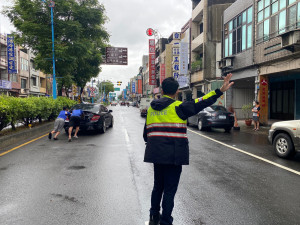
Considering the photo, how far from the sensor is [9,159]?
7.22 metres

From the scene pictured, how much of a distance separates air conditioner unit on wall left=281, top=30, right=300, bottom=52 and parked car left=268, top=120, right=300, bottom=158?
7587 millimetres

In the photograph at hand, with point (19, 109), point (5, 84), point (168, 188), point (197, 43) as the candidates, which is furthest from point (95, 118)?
point (5, 84)

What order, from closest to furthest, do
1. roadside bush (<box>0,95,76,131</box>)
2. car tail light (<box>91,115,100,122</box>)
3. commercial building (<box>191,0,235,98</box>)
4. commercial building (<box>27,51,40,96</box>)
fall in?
roadside bush (<box>0,95,76,131</box>), car tail light (<box>91,115,100,122</box>), commercial building (<box>191,0,235,98</box>), commercial building (<box>27,51,40,96</box>)

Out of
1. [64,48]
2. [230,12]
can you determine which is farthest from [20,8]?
[230,12]

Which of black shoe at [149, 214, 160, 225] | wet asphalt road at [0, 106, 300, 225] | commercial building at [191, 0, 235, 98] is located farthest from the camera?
commercial building at [191, 0, 235, 98]

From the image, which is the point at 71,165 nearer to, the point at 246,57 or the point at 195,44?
the point at 246,57

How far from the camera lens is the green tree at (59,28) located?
2148 centimetres

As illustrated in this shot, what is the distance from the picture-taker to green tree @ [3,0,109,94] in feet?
70.5

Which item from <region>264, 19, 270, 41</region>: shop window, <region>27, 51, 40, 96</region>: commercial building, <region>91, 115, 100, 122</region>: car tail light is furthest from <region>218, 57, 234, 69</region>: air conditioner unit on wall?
<region>27, 51, 40, 96</region>: commercial building

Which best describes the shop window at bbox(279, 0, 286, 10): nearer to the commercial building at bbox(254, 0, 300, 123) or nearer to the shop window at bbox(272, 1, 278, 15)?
the commercial building at bbox(254, 0, 300, 123)

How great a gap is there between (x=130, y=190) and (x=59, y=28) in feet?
67.9

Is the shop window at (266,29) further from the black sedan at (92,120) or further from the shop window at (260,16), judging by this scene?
the black sedan at (92,120)

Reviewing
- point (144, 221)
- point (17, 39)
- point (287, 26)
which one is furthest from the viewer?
point (17, 39)

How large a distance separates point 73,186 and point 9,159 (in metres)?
3.36
